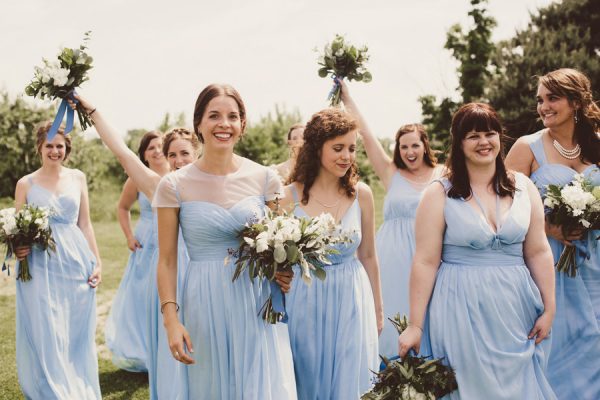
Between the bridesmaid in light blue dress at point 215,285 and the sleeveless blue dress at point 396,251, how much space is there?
3.15 metres

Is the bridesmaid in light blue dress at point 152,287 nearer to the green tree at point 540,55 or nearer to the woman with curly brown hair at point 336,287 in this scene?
the woman with curly brown hair at point 336,287

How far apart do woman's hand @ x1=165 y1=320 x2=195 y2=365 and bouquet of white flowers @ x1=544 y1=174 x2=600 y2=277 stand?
3140 mm

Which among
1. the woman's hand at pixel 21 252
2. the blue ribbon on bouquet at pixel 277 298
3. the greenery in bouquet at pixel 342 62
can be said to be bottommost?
the blue ribbon on bouquet at pixel 277 298

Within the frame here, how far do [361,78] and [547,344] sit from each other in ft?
11.6

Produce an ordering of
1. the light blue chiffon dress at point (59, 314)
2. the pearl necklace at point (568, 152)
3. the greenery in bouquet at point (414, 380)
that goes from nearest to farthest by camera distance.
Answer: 1. the greenery in bouquet at point (414, 380)
2. the pearl necklace at point (568, 152)
3. the light blue chiffon dress at point (59, 314)

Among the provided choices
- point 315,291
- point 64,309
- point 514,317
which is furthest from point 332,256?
point 64,309

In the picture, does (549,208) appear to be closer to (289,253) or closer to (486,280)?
(486,280)

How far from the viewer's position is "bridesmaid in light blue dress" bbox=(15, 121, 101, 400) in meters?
6.77

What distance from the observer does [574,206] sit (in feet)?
17.0

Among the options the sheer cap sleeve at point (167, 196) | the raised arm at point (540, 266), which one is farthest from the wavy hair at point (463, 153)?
the sheer cap sleeve at point (167, 196)

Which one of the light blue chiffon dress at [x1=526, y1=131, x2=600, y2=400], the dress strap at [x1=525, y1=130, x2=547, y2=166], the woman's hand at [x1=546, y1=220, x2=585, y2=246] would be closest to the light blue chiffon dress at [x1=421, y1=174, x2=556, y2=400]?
the woman's hand at [x1=546, y1=220, x2=585, y2=246]

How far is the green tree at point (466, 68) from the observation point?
861 inches

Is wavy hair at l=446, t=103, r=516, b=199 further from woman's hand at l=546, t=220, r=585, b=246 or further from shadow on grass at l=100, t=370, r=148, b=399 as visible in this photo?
shadow on grass at l=100, t=370, r=148, b=399

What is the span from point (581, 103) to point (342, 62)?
2.45 metres
